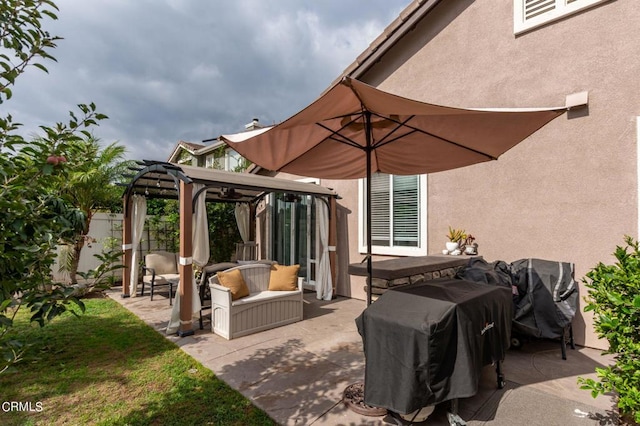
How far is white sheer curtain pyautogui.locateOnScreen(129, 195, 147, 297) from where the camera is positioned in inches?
326

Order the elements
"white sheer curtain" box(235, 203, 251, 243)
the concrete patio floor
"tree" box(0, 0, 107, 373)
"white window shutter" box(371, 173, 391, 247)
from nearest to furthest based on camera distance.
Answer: "tree" box(0, 0, 107, 373), the concrete patio floor, "white window shutter" box(371, 173, 391, 247), "white sheer curtain" box(235, 203, 251, 243)

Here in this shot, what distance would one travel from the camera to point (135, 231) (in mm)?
8430

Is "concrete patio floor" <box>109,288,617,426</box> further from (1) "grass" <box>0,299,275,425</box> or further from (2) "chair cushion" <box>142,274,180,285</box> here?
(2) "chair cushion" <box>142,274,180,285</box>

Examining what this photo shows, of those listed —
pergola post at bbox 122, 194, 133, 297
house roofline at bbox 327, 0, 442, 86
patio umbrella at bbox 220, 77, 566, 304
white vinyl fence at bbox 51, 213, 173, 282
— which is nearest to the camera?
patio umbrella at bbox 220, 77, 566, 304

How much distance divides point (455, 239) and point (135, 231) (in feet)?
26.2

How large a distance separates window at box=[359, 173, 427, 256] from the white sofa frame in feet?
7.74

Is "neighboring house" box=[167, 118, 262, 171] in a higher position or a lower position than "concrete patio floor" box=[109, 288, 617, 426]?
higher

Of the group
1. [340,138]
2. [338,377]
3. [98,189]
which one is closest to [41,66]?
[340,138]

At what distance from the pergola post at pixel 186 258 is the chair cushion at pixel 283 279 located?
5.25 feet

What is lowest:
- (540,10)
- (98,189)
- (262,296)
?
(262,296)

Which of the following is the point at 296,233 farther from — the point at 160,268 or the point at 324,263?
the point at 160,268

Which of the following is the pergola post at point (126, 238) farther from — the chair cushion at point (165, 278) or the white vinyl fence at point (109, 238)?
the white vinyl fence at point (109, 238)

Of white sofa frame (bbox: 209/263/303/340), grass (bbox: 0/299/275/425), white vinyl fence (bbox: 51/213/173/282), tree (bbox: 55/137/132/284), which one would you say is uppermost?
tree (bbox: 55/137/132/284)

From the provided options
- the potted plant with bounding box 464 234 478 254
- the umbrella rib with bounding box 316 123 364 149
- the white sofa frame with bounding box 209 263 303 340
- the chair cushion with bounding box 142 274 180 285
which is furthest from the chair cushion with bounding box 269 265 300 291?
the umbrella rib with bounding box 316 123 364 149
